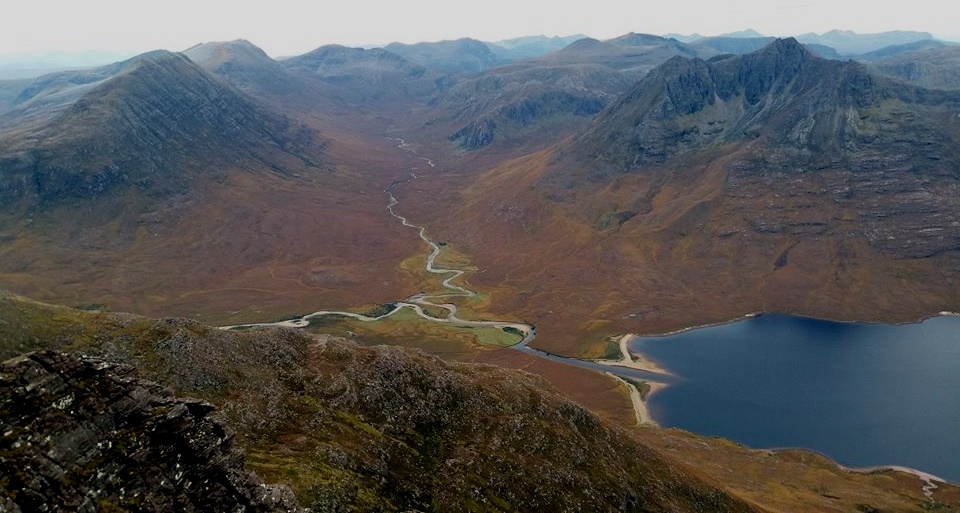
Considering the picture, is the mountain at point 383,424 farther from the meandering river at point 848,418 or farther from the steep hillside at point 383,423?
the meandering river at point 848,418

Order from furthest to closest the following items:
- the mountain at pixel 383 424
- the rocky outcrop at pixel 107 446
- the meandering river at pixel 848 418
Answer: the meandering river at pixel 848 418 < the mountain at pixel 383 424 < the rocky outcrop at pixel 107 446

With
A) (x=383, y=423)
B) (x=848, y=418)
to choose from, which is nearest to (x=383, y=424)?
(x=383, y=423)

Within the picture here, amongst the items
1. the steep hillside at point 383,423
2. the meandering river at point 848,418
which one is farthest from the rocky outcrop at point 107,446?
the meandering river at point 848,418

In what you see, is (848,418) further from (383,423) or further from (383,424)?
(383,424)

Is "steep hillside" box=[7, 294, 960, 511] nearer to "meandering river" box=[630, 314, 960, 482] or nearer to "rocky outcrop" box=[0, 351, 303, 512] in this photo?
"rocky outcrop" box=[0, 351, 303, 512]

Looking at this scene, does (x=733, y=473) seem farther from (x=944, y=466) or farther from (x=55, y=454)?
(x=55, y=454)

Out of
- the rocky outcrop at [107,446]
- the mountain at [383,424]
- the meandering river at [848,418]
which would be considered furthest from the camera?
the meandering river at [848,418]

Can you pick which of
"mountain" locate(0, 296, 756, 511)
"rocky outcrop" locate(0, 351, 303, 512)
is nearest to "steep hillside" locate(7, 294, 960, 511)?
"mountain" locate(0, 296, 756, 511)

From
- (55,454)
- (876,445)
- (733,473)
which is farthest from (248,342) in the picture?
(876,445)
